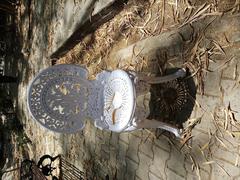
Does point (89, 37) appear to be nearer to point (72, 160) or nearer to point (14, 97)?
point (72, 160)

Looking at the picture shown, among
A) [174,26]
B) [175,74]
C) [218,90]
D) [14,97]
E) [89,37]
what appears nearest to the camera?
[218,90]

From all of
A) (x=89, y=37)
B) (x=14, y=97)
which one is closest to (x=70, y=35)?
(x=89, y=37)

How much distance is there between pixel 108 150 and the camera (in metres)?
3.68

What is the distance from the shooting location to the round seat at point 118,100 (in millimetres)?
2111

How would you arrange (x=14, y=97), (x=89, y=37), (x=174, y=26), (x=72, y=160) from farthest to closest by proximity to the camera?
(x=14, y=97) → (x=72, y=160) → (x=89, y=37) → (x=174, y=26)

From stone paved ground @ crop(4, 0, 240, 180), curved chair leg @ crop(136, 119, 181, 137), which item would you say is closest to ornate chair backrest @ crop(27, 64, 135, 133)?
curved chair leg @ crop(136, 119, 181, 137)

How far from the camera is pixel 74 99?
264cm

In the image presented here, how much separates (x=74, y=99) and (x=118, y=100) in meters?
0.49

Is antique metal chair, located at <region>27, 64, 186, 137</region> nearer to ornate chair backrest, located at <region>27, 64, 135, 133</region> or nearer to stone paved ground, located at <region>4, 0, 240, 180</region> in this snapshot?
ornate chair backrest, located at <region>27, 64, 135, 133</region>

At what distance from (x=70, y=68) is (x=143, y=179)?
1.18 m

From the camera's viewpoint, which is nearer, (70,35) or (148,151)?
(148,151)

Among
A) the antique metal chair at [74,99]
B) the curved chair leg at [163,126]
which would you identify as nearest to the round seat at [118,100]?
the antique metal chair at [74,99]

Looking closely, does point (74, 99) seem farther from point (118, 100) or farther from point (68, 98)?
point (118, 100)

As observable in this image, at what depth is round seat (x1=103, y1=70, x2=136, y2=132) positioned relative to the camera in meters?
Answer: 2.11
